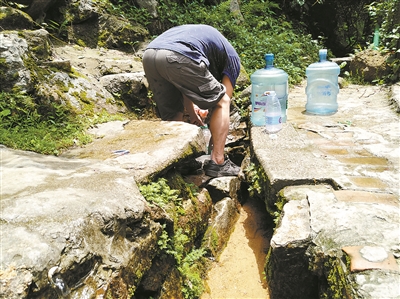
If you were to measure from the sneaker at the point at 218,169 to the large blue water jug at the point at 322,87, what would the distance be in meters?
1.65

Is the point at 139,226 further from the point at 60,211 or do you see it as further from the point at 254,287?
the point at 254,287

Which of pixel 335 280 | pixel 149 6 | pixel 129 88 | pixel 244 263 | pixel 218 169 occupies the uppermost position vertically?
pixel 149 6

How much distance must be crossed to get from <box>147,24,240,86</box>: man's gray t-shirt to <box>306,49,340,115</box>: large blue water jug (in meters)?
1.63

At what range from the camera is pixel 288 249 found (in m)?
1.84

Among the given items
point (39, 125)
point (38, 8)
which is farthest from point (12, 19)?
point (39, 125)

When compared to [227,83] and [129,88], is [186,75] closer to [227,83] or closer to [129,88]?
[227,83]

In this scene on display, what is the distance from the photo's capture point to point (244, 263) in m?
2.62

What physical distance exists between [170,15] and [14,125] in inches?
208

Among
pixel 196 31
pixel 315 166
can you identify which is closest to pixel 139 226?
pixel 315 166

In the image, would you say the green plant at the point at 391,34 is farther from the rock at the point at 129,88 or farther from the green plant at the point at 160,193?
the green plant at the point at 160,193

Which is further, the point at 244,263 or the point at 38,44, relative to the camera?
the point at 38,44

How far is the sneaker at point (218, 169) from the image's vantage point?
10.7 ft

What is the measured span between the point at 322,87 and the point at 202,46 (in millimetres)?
2076

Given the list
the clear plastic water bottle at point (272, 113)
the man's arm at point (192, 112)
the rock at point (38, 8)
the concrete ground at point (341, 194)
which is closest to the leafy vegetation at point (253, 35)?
the rock at point (38, 8)
